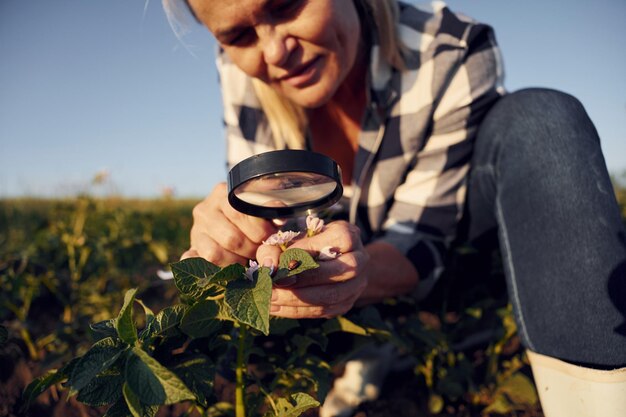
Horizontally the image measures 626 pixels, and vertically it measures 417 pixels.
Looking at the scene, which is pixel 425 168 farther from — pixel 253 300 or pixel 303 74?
pixel 253 300

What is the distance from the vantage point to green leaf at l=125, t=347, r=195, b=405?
648 mm

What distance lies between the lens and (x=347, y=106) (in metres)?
2.19

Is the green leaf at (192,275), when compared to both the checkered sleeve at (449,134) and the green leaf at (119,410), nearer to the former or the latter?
the green leaf at (119,410)

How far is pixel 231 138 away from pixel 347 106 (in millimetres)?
613

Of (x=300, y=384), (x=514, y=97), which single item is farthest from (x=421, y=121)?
(x=300, y=384)

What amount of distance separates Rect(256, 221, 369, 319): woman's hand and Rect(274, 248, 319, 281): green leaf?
0.23ft

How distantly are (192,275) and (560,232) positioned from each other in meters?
0.97

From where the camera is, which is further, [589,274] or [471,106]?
[471,106]

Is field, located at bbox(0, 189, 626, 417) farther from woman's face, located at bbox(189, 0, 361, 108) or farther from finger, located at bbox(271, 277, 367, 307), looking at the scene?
woman's face, located at bbox(189, 0, 361, 108)

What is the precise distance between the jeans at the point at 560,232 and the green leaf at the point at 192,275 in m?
0.89

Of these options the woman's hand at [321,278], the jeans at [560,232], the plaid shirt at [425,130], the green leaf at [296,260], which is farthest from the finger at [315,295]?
the plaid shirt at [425,130]

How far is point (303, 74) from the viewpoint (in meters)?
1.60

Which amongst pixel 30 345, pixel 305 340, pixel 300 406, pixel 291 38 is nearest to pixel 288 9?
pixel 291 38

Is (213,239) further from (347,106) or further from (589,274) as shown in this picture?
(347,106)
